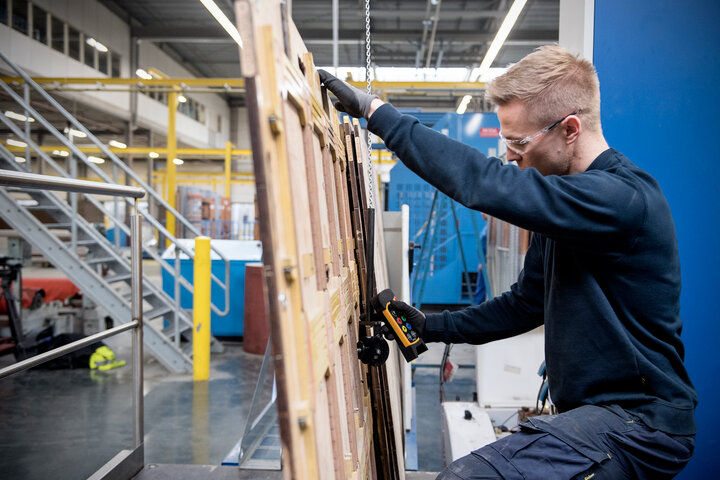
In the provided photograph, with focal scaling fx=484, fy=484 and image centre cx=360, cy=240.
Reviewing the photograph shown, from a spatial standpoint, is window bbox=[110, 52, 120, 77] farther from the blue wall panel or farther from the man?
the man

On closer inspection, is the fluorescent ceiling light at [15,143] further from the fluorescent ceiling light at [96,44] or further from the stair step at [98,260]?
the stair step at [98,260]

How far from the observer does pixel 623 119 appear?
259 cm

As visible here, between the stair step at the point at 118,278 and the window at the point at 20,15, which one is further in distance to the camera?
the window at the point at 20,15

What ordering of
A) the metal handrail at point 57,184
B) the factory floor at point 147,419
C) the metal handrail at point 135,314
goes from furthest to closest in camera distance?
the factory floor at point 147,419 → the metal handrail at point 135,314 → the metal handrail at point 57,184

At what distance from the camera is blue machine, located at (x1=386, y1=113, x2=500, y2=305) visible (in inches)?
346

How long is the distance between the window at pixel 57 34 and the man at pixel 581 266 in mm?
15063

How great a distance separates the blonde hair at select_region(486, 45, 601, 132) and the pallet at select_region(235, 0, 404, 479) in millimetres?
622

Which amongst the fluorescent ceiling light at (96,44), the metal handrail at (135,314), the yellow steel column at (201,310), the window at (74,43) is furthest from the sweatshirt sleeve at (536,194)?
the fluorescent ceiling light at (96,44)

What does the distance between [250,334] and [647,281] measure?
6083 millimetres

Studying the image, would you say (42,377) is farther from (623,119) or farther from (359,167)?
(623,119)

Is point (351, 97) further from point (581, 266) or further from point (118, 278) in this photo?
point (118, 278)

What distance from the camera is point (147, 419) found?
181 inches

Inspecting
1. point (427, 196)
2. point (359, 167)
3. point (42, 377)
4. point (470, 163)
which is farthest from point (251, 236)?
point (470, 163)

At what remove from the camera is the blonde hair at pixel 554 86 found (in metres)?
1.44
